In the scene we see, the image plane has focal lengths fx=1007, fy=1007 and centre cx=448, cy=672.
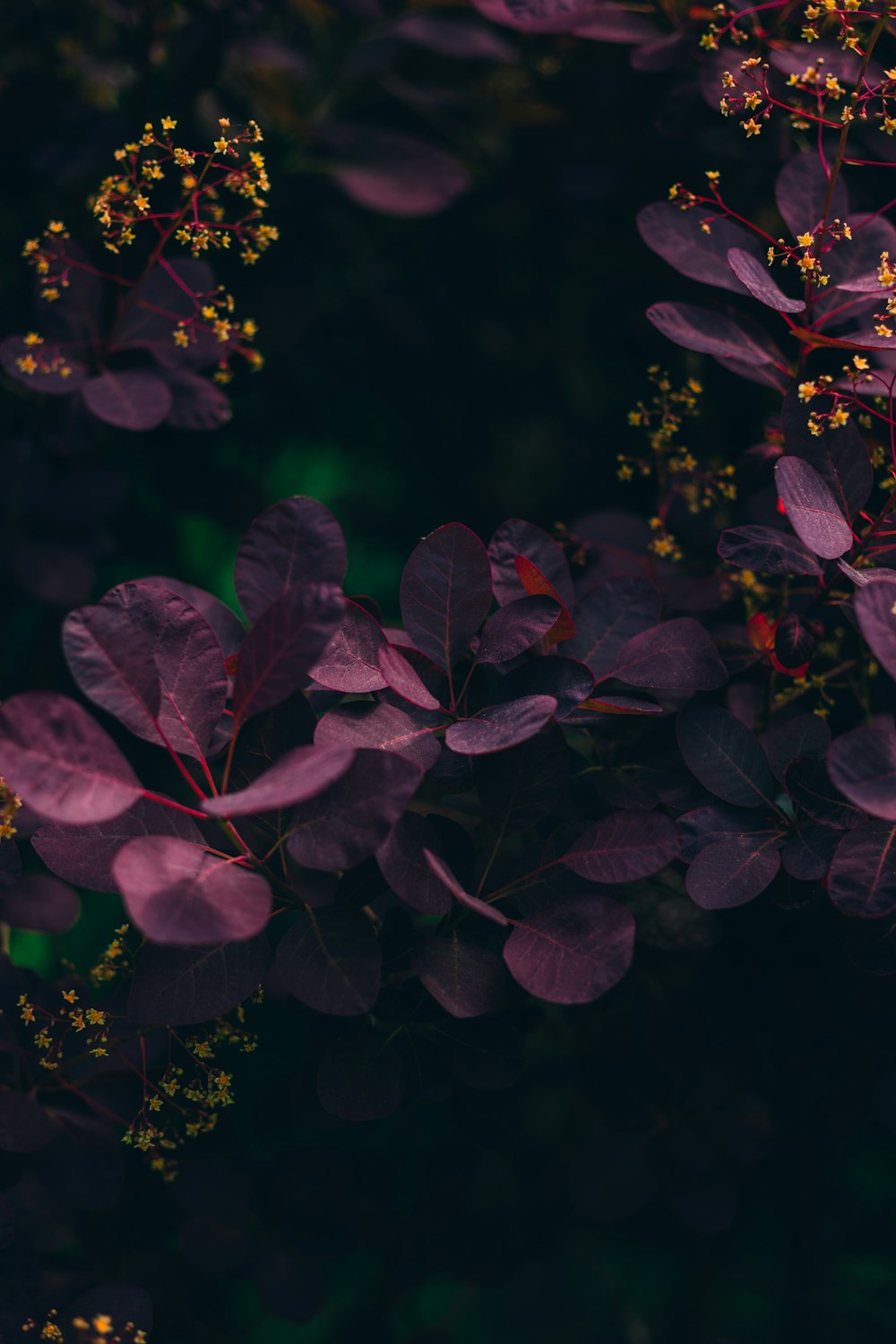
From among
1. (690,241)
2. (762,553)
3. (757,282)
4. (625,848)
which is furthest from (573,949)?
(690,241)

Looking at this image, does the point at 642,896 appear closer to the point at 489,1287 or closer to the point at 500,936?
the point at 500,936

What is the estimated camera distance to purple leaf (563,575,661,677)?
0.81m

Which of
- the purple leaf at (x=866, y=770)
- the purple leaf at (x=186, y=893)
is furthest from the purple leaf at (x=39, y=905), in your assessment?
the purple leaf at (x=866, y=770)

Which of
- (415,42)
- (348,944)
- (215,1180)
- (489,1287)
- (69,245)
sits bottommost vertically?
(489,1287)

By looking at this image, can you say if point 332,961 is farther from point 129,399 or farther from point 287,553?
point 129,399

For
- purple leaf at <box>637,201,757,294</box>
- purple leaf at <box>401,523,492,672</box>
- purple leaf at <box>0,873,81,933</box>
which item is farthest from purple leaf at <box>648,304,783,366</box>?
purple leaf at <box>0,873,81,933</box>

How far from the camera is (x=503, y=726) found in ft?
2.22

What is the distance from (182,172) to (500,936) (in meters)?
0.91

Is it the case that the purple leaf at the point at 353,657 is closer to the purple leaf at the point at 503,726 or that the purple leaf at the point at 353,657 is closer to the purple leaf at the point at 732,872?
the purple leaf at the point at 503,726

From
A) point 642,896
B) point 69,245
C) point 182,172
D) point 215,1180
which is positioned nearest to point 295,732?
point 642,896

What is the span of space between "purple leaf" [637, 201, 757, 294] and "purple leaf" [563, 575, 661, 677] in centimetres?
27

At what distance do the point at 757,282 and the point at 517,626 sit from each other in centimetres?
31

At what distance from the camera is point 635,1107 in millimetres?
938

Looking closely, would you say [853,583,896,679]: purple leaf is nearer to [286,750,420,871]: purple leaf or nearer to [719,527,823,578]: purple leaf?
[719,527,823,578]: purple leaf
